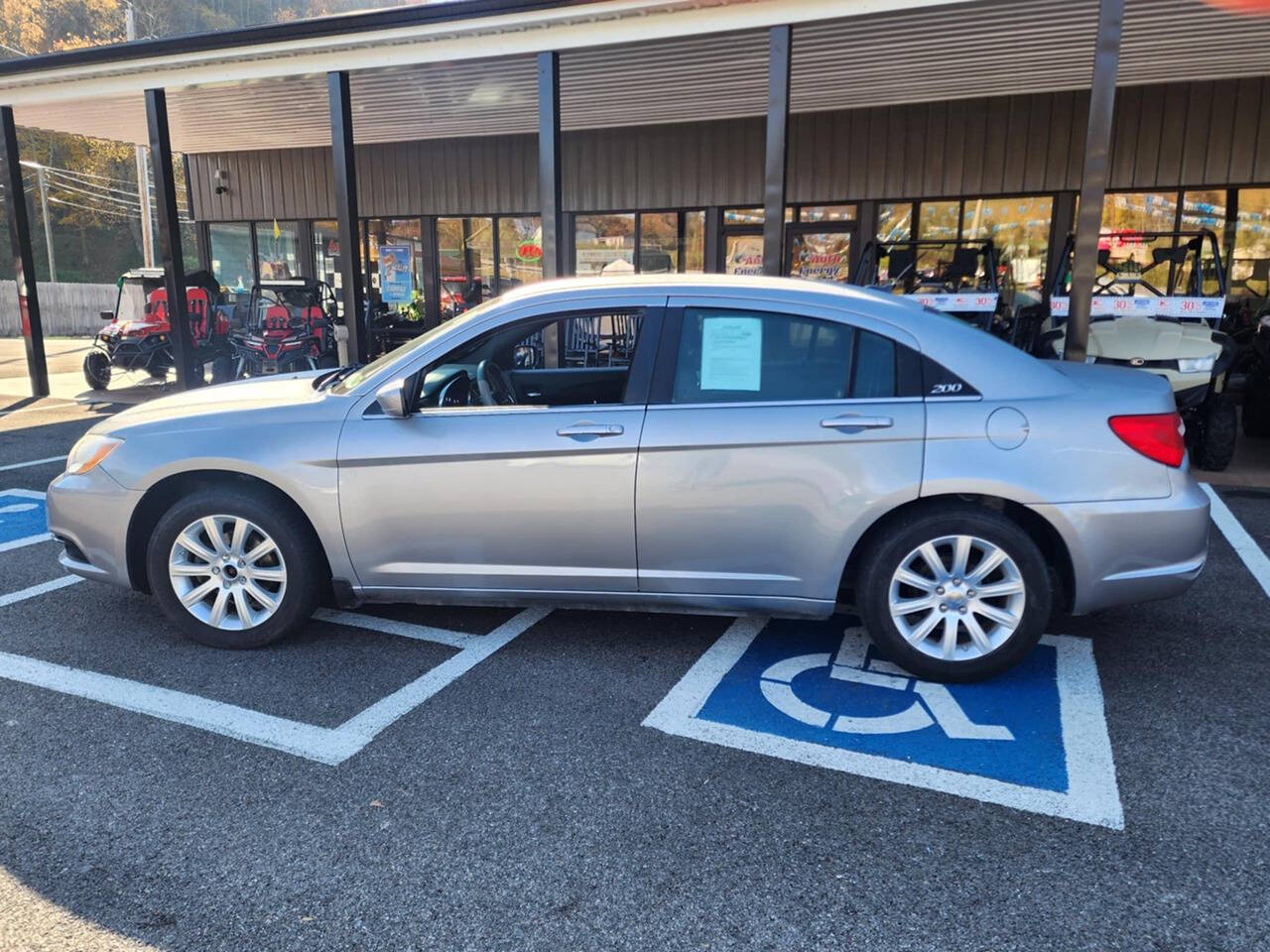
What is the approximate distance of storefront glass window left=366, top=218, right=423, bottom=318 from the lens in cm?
1602

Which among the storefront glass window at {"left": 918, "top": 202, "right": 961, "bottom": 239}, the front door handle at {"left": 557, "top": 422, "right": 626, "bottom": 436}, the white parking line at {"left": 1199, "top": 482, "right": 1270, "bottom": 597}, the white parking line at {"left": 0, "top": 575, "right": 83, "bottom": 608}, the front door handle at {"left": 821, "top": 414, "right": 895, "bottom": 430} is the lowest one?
the white parking line at {"left": 0, "top": 575, "right": 83, "bottom": 608}

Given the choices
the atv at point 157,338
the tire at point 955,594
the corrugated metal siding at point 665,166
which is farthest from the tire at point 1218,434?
the atv at point 157,338

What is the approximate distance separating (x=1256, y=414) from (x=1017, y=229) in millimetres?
4331

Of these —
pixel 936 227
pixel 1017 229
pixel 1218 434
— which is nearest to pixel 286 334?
pixel 936 227

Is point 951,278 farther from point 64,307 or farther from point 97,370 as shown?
point 64,307

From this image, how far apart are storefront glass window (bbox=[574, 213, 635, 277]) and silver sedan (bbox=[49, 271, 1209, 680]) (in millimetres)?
11019

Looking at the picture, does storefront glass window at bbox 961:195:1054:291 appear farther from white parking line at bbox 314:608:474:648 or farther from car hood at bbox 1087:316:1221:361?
white parking line at bbox 314:608:474:648

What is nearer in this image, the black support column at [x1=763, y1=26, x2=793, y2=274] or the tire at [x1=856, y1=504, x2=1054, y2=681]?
the tire at [x1=856, y1=504, x2=1054, y2=681]

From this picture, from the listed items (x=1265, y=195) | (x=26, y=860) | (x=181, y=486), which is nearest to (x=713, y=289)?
(x=181, y=486)

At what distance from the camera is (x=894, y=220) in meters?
12.5

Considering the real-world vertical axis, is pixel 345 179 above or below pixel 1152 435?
above

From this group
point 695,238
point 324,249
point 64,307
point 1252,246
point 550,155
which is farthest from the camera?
point 64,307

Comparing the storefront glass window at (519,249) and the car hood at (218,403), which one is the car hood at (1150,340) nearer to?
the car hood at (218,403)

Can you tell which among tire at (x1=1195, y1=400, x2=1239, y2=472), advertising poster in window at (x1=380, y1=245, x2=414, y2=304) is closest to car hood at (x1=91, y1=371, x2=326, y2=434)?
tire at (x1=1195, y1=400, x2=1239, y2=472)
